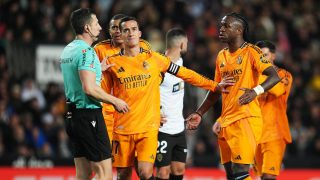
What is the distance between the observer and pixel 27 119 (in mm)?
15391

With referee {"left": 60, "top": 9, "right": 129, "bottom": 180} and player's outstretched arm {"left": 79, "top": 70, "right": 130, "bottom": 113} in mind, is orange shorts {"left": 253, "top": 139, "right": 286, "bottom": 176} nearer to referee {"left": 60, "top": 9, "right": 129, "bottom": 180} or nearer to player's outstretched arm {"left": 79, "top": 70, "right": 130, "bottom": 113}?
referee {"left": 60, "top": 9, "right": 129, "bottom": 180}

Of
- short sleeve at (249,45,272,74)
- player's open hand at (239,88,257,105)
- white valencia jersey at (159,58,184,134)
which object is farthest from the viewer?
white valencia jersey at (159,58,184,134)

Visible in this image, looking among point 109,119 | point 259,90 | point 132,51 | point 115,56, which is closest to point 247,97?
point 259,90

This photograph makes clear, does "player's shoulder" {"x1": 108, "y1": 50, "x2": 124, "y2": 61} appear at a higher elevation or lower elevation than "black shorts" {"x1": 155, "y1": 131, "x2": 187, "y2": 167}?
higher

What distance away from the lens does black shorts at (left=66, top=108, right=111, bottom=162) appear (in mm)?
8648

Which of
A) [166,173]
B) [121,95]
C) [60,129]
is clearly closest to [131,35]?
[121,95]

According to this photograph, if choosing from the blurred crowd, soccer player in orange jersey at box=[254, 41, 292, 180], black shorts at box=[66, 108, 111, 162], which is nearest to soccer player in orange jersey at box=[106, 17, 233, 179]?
black shorts at box=[66, 108, 111, 162]

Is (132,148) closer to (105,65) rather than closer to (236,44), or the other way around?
(105,65)

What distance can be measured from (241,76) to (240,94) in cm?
22

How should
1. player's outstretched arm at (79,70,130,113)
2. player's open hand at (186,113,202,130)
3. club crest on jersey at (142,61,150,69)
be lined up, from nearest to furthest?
player's outstretched arm at (79,70,130,113) < club crest on jersey at (142,61,150,69) < player's open hand at (186,113,202,130)

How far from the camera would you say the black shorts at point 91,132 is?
28.4ft

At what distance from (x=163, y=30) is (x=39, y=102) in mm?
3570

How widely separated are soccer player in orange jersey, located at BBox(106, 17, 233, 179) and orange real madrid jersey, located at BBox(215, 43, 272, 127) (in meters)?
0.14

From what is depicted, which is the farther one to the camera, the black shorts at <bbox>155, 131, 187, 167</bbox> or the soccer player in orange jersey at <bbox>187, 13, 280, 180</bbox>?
the black shorts at <bbox>155, 131, 187, 167</bbox>
